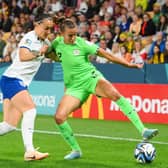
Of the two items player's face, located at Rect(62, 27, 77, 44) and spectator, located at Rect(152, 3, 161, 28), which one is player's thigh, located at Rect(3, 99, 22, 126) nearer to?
player's face, located at Rect(62, 27, 77, 44)

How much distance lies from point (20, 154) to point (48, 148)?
103 cm

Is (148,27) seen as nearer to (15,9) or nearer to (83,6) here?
(83,6)

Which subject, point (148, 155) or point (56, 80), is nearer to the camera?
point (148, 155)

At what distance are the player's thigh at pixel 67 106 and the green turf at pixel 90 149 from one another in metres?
0.68

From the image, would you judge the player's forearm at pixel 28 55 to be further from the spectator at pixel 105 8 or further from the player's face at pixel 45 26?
the spectator at pixel 105 8

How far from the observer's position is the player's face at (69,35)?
10.3 meters

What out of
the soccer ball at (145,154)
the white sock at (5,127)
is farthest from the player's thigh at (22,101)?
the soccer ball at (145,154)

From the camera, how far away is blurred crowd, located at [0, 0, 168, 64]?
18734mm

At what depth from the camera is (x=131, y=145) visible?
40.0 feet

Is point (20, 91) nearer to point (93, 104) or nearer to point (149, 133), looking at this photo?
point (149, 133)

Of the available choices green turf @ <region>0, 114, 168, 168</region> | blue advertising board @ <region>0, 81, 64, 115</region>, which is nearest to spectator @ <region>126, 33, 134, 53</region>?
blue advertising board @ <region>0, 81, 64, 115</region>

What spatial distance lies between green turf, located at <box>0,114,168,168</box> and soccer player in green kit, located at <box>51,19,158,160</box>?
46 cm

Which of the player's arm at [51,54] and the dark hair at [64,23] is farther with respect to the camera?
the player's arm at [51,54]

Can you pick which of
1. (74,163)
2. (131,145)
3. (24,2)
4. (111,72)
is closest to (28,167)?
(74,163)
